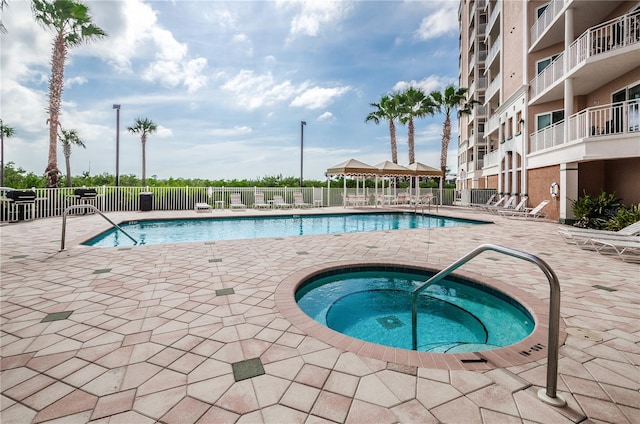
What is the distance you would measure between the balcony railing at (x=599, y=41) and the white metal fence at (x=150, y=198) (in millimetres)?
10335

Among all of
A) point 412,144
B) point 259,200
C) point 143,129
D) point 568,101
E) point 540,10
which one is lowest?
point 259,200

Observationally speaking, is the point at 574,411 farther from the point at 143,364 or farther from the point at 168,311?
the point at 168,311

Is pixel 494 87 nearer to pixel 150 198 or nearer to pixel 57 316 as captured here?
pixel 150 198

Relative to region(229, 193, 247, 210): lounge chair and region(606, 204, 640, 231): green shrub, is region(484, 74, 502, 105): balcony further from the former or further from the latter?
region(229, 193, 247, 210): lounge chair

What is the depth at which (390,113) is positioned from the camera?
2459 centimetres

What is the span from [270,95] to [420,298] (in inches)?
712

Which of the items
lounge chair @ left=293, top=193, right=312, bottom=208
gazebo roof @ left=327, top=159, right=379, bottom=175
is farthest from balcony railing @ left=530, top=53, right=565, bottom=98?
lounge chair @ left=293, top=193, right=312, bottom=208

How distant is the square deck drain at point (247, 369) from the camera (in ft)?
6.44

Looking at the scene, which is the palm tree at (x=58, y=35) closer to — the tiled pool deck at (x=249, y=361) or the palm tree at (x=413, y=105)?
the tiled pool deck at (x=249, y=361)

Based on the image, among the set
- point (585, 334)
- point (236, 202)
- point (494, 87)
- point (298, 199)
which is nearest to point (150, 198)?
point (236, 202)

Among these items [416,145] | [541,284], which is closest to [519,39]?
[416,145]

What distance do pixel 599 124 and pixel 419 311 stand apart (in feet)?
37.8

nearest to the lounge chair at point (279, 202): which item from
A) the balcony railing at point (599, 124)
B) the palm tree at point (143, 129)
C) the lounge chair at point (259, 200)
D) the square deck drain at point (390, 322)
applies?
the lounge chair at point (259, 200)

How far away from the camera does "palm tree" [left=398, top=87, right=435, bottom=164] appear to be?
76.4 feet
